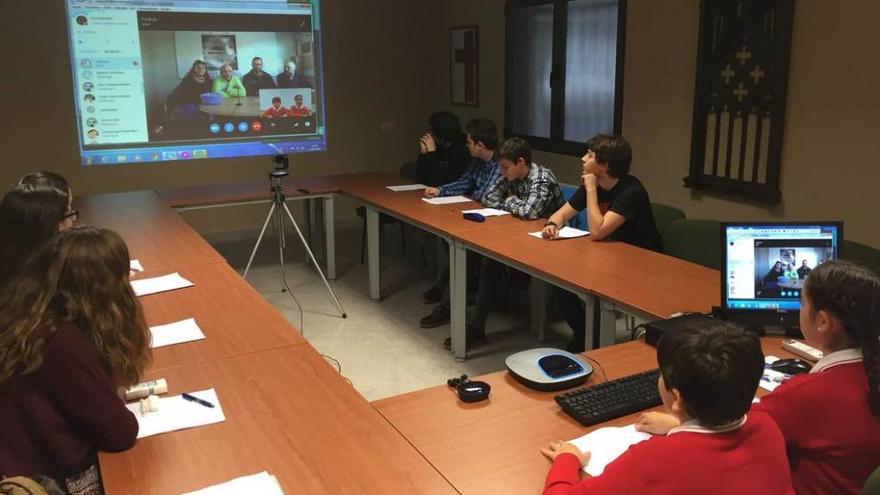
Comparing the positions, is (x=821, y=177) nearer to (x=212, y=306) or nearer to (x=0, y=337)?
(x=212, y=306)

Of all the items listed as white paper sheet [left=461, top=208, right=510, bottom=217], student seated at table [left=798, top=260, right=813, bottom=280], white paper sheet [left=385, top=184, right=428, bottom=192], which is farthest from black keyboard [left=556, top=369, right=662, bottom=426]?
white paper sheet [left=385, top=184, right=428, bottom=192]

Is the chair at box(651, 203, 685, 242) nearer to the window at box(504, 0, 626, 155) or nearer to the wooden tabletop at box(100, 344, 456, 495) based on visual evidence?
the window at box(504, 0, 626, 155)

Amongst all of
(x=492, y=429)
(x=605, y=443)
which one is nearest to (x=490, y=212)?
(x=492, y=429)

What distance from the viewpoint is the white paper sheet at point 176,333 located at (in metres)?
2.27

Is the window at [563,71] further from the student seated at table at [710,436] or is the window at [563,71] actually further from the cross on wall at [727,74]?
the student seated at table at [710,436]

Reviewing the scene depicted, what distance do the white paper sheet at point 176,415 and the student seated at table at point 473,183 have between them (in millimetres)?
2522

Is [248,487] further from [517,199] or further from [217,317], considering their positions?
[517,199]

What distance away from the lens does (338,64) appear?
6.82m

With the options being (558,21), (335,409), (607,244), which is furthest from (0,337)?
(558,21)

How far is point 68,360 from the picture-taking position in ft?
5.07

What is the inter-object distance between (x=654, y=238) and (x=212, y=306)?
2.08 meters

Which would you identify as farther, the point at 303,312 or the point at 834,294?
the point at 303,312

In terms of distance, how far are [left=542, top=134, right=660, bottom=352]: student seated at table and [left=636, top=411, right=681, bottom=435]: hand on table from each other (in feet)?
5.98

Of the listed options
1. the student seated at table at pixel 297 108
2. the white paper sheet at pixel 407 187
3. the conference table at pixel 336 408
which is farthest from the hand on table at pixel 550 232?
the student seated at table at pixel 297 108
